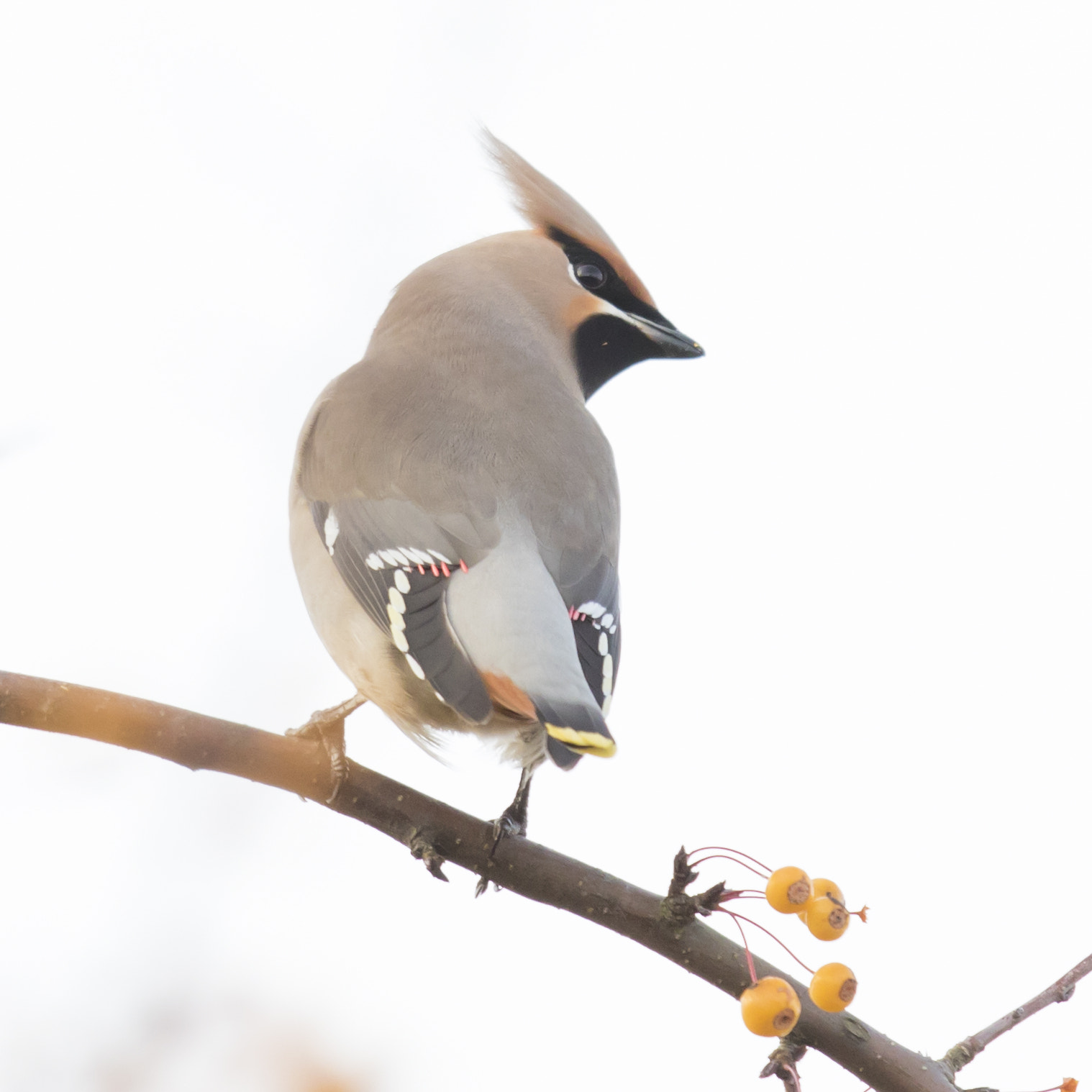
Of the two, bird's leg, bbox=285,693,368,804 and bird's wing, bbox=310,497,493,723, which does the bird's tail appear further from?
bird's leg, bbox=285,693,368,804

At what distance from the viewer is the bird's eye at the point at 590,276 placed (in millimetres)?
3545

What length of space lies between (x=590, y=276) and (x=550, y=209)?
9.3 inches

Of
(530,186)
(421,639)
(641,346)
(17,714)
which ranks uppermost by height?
(530,186)

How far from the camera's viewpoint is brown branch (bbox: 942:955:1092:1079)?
1781 millimetres

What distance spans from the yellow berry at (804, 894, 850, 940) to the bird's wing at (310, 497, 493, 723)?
50cm

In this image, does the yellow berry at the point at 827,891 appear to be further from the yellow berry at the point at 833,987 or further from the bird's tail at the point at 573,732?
the bird's tail at the point at 573,732

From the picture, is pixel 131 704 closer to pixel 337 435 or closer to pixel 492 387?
pixel 337 435

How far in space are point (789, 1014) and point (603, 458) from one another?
139cm

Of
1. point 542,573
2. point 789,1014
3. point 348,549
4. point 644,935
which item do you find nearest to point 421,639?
point 542,573

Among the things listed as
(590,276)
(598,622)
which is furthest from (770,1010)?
(590,276)

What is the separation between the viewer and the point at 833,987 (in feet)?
5.62

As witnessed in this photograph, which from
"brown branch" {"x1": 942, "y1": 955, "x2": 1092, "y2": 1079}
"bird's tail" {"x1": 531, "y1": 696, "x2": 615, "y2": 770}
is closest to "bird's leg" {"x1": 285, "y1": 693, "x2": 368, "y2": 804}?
"bird's tail" {"x1": 531, "y1": 696, "x2": 615, "y2": 770}

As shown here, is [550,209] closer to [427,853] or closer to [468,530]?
[468,530]

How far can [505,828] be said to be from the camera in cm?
206
